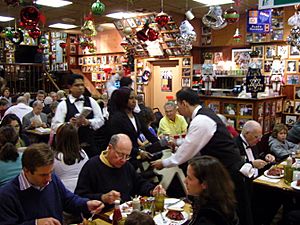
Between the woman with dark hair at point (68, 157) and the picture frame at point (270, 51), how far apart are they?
686cm

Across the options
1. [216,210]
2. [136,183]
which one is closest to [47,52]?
[136,183]

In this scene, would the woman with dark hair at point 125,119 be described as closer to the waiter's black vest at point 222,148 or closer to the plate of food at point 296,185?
the waiter's black vest at point 222,148

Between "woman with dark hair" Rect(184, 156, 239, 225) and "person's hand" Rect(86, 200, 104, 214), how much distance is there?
0.76m

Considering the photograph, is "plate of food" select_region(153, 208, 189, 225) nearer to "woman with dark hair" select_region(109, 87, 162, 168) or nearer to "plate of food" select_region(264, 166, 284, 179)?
"woman with dark hair" select_region(109, 87, 162, 168)

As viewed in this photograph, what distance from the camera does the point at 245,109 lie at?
23.7ft

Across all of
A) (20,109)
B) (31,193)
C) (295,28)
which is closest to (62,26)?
(20,109)

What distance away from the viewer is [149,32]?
748 cm

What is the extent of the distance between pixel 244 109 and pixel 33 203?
5818 mm

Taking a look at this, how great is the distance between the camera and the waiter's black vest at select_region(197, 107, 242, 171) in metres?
3.23

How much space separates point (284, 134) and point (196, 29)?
5.56 metres

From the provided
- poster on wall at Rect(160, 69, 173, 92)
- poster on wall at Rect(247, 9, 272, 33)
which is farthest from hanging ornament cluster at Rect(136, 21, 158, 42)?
poster on wall at Rect(160, 69, 173, 92)

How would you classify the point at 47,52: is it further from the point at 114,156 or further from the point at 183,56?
the point at 114,156

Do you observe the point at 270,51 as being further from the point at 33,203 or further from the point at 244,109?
the point at 33,203

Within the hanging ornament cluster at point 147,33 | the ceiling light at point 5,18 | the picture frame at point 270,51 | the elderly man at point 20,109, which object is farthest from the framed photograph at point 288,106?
the ceiling light at point 5,18
